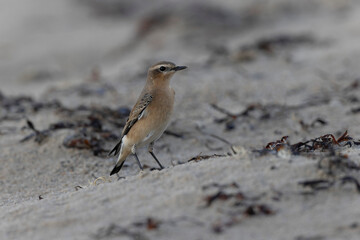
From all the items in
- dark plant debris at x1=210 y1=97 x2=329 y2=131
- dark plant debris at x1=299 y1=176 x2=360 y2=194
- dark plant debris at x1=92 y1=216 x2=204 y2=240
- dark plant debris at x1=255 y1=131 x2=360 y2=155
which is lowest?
dark plant debris at x1=210 y1=97 x2=329 y2=131

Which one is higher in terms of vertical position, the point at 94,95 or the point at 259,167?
the point at 259,167

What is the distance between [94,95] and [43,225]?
5391 millimetres

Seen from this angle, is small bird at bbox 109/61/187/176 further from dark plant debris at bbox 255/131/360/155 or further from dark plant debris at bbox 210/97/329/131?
dark plant debris at bbox 210/97/329/131

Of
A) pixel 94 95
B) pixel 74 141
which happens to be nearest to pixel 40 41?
pixel 94 95

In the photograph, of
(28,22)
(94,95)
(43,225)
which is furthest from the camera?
(28,22)

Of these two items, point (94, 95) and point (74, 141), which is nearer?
point (74, 141)

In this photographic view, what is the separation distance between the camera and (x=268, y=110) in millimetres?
7645

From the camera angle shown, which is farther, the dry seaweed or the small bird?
the small bird

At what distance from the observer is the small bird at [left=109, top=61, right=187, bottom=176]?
576 centimetres

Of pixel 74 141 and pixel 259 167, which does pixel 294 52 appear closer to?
pixel 74 141

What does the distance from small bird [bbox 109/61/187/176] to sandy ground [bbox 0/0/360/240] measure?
376mm

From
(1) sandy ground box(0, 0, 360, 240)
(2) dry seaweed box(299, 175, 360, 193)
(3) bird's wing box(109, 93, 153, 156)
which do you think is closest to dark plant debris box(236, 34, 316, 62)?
(1) sandy ground box(0, 0, 360, 240)

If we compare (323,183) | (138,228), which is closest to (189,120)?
(323,183)

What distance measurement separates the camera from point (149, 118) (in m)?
5.76
